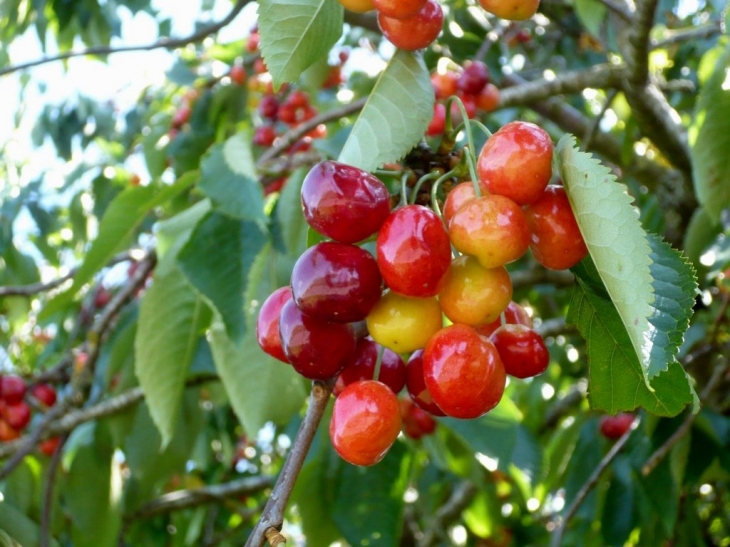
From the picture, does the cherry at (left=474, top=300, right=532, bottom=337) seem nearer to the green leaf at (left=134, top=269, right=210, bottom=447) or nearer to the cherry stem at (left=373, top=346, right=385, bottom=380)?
the cherry stem at (left=373, top=346, right=385, bottom=380)

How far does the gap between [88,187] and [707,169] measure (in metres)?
2.40

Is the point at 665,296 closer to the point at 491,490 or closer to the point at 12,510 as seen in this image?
the point at 12,510

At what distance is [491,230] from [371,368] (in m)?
0.17

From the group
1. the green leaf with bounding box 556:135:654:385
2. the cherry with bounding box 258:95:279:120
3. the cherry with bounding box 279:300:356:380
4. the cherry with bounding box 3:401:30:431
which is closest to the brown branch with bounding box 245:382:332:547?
the cherry with bounding box 279:300:356:380

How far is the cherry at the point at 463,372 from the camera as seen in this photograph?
1.76 ft

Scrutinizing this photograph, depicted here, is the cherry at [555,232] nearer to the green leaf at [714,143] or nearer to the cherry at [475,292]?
the cherry at [475,292]

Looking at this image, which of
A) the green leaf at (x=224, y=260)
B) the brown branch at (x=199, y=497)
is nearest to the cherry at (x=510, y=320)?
the green leaf at (x=224, y=260)

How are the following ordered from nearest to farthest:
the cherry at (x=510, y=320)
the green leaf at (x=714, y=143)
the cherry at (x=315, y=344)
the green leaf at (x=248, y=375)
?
the cherry at (x=315, y=344) → the cherry at (x=510, y=320) → the green leaf at (x=248, y=375) → the green leaf at (x=714, y=143)

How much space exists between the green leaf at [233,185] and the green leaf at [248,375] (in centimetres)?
18

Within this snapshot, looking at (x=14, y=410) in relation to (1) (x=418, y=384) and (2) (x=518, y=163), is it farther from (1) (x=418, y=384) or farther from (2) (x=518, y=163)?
(2) (x=518, y=163)

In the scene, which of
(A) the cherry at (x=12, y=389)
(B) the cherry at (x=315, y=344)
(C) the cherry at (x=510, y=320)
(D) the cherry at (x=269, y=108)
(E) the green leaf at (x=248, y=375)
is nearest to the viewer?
(B) the cherry at (x=315, y=344)

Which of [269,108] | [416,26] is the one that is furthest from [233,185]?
[269,108]

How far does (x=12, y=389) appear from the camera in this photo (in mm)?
2074

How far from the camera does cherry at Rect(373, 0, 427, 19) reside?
66 cm
